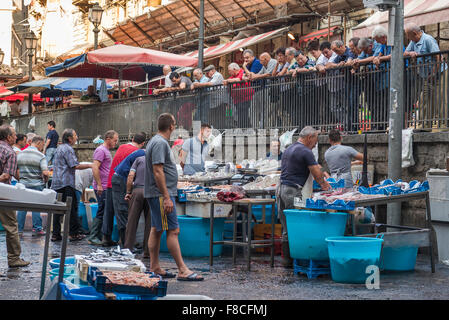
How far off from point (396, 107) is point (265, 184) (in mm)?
2327

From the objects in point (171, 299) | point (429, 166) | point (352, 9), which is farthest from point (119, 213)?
point (352, 9)

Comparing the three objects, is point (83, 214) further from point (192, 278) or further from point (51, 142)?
point (51, 142)

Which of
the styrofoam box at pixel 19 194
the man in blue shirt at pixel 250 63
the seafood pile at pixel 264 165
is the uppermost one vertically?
the man in blue shirt at pixel 250 63

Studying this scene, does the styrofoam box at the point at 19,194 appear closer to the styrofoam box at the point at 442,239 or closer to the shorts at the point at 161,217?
the shorts at the point at 161,217

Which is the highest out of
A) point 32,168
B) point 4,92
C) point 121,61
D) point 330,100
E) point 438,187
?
point 4,92

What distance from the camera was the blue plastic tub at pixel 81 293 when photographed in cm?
572

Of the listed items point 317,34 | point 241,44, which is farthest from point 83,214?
point 241,44

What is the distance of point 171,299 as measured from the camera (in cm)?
569

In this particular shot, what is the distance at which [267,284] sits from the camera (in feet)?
29.7

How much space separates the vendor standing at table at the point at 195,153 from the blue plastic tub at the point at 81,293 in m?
8.70

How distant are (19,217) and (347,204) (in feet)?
28.6

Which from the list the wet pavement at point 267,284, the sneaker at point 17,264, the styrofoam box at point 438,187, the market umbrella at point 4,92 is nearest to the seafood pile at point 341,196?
the wet pavement at point 267,284

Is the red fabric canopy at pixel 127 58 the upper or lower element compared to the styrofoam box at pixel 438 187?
upper

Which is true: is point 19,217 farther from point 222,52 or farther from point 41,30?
point 41,30
